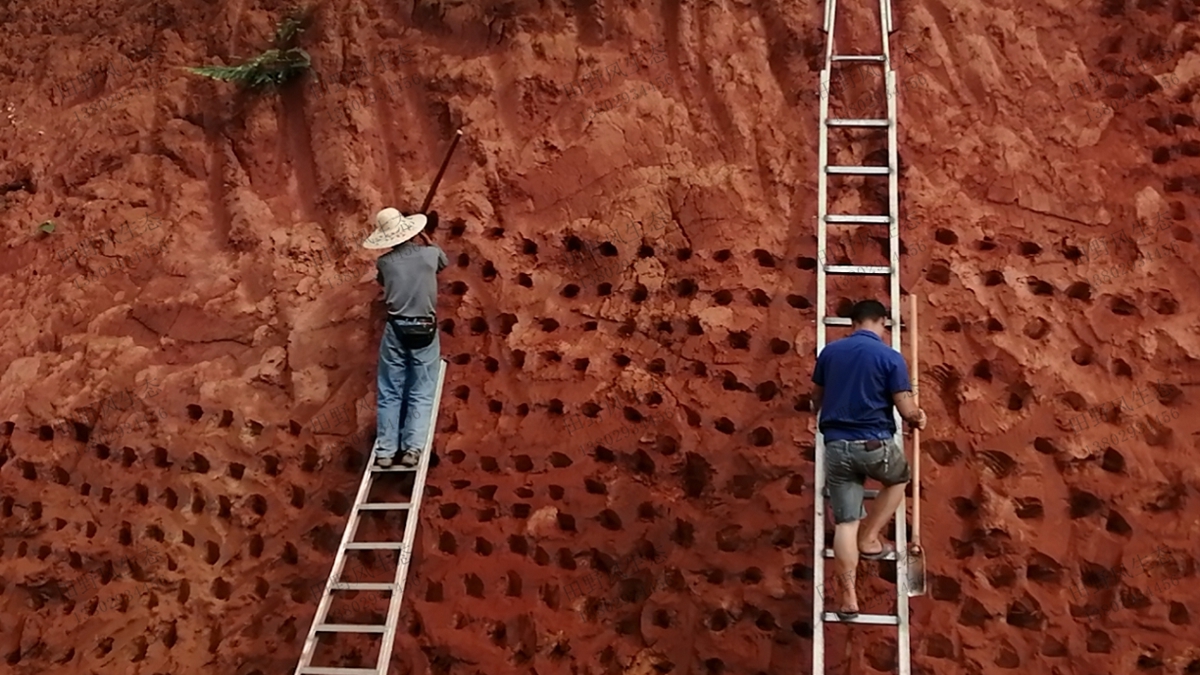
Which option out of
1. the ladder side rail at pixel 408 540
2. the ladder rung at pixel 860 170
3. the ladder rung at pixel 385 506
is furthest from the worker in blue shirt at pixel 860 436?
the ladder rung at pixel 385 506

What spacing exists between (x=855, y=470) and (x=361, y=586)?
273cm

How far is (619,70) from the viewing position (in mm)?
7000

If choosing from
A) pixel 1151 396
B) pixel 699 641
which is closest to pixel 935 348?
pixel 1151 396

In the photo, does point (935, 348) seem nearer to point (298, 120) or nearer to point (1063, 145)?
point (1063, 145)

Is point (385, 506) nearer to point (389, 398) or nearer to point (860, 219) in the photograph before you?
point (389, 398)

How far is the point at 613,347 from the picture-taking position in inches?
241

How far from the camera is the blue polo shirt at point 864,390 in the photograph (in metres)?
4.55

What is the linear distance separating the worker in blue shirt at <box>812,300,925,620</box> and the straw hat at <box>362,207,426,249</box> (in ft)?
8.38

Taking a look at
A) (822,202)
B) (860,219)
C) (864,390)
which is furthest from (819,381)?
(822,202)

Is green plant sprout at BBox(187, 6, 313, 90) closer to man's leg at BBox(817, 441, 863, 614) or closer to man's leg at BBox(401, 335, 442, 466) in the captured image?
man's leg at BBox(401, 335, 442, 466)

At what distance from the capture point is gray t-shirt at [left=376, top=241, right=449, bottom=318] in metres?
5.79

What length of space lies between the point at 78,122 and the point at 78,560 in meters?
3.79

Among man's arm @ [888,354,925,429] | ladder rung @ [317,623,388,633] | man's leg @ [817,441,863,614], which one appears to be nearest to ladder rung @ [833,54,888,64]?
man's arm @ [888,354,925,429]

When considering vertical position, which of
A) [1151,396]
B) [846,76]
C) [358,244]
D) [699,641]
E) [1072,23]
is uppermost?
[1072,23]
